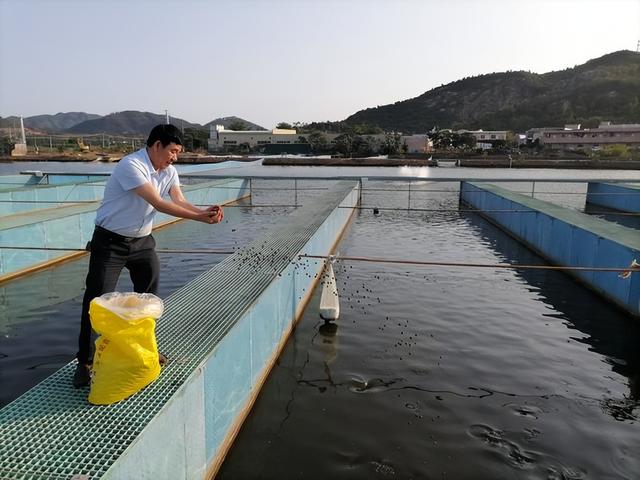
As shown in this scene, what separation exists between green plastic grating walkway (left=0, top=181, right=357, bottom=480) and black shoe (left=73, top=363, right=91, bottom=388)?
55mm

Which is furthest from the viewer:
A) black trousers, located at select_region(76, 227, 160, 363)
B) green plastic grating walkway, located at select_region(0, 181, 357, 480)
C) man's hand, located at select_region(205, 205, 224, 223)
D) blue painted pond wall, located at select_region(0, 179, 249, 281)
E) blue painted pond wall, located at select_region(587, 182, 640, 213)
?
blue painted pond wall, located at select_region(587, 182, 640, 213)

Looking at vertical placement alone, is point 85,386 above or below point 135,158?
below

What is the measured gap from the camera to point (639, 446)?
424 centimetres

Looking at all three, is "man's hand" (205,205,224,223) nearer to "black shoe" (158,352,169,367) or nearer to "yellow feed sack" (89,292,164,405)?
"yellow feed sack" (89,292,164,405)

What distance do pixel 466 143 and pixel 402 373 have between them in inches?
3727

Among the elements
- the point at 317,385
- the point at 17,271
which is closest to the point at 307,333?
the point at 317,385

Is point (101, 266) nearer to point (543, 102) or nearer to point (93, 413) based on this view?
point (93, 413)

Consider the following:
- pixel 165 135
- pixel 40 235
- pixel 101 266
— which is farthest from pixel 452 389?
pixel 40 235

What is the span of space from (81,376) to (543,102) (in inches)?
6494

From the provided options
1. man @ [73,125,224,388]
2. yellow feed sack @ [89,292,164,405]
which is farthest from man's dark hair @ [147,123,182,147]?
yellow feed sack @ [89,292,164,405]

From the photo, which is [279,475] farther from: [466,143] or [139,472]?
[466,143]

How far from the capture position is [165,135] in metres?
3.25

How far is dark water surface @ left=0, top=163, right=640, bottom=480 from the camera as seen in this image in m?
3.98

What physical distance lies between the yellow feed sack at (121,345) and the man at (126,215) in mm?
392
